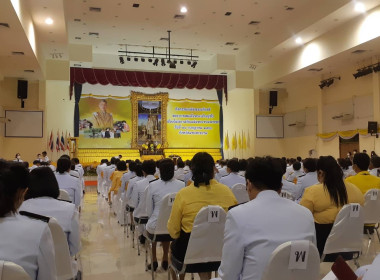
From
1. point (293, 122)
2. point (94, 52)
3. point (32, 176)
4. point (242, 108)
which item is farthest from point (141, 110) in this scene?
point (32, 176)

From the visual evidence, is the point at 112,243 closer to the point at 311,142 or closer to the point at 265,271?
the point at 265,271

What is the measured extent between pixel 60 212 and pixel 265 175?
4.88 feet

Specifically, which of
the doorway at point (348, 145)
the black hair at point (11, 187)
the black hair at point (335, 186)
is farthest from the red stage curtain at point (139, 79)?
the black hair at point (11, 187)

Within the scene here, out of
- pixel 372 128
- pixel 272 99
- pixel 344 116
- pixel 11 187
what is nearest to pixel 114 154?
pixel 272 99

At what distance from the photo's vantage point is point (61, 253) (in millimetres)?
2512

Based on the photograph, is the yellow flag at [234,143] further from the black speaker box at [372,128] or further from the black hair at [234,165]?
the black hair at [234,165]

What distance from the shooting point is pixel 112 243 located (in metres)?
6.10

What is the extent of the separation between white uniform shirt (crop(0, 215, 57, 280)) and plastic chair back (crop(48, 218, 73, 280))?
0.46 meters

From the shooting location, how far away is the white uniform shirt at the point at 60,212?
258cm

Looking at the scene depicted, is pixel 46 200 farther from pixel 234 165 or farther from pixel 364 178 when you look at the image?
pixel 234 165

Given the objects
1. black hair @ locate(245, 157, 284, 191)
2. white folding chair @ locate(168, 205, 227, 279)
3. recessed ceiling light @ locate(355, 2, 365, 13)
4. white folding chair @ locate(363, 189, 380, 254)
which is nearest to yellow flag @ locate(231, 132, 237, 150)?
recessed ceiling light @ locate(355, 2, 365, 13)

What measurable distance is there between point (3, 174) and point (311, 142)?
18669mm

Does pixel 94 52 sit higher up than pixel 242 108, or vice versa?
pixel 94 52

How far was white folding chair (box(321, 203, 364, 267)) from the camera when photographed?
317cm
